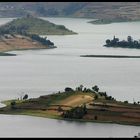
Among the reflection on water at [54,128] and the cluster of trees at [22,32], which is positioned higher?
the cluster of trees at [22,32]

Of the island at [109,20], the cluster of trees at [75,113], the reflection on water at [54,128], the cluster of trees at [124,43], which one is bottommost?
the reflection on water at [54,128]

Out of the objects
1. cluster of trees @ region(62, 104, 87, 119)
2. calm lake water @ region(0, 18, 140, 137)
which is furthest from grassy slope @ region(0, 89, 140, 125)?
calm lake water @ region(0, 18, 140, 137)

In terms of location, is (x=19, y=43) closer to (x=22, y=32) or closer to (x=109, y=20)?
(x=22, y=32)

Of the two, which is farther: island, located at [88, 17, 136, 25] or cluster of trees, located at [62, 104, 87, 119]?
island, located at [88, 17, 136, 25]

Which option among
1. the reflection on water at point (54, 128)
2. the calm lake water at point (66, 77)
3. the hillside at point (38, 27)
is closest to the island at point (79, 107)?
the reflection on water at point (54, 128)

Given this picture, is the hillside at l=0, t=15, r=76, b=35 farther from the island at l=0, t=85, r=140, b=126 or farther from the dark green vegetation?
the island at l=0, t=85, r=140, b=126

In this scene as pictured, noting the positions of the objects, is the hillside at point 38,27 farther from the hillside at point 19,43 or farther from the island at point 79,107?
the island at point 79,107
